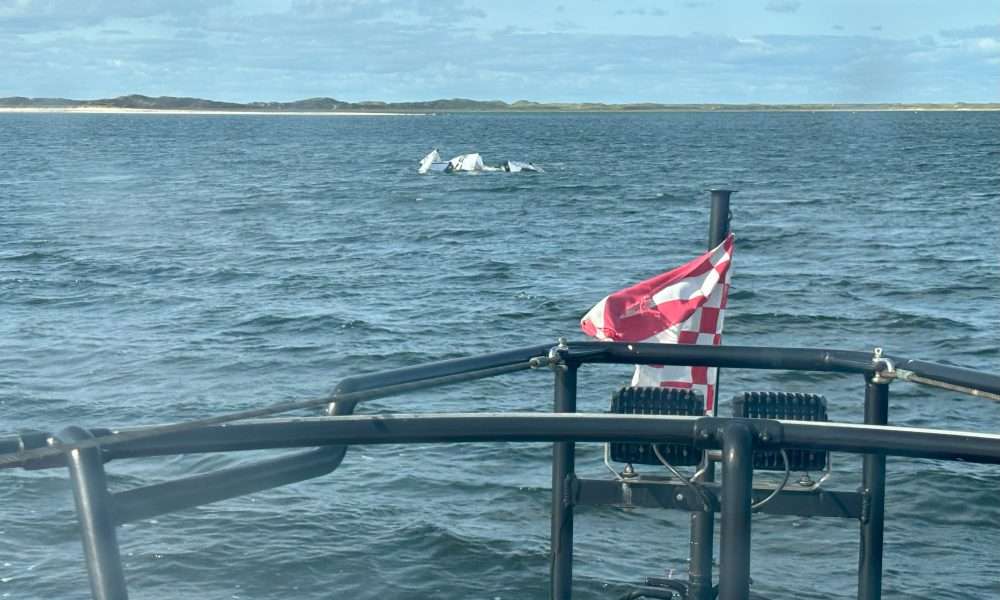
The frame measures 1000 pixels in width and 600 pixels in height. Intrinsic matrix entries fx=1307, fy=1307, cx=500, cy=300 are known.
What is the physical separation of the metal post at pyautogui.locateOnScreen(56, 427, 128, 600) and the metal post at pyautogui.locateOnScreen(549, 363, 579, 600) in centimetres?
194

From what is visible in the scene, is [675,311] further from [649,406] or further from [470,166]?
[470,166]

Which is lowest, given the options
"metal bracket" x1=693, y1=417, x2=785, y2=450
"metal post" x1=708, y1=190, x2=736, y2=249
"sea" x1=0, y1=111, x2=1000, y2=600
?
"sea" x1=0, y1=111, x2=1000, y2=600

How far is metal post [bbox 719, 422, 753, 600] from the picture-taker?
273 centimetres

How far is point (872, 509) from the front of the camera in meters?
4.25

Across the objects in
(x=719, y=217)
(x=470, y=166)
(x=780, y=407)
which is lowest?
(x=470, y=166)

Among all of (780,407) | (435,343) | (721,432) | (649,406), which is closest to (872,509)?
(780,407)

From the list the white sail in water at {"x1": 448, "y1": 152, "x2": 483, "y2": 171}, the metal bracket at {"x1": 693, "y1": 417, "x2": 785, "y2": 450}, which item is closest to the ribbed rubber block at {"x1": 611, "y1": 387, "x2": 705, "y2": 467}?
the metal bracket at {"x1": 693, "y1": 417, "x2": 785, "y2": 450}

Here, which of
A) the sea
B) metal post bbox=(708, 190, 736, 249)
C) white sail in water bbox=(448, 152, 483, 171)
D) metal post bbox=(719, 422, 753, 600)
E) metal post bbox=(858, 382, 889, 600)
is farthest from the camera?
white sail in water bbox=(448, 152, 483, 171)

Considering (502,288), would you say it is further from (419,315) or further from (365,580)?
(365,580)

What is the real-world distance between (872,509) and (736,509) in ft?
5.58

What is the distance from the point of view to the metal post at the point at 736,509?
2727 mm

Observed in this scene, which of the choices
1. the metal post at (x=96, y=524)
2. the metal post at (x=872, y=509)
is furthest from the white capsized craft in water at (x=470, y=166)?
the metal post at (x=96, y=524)

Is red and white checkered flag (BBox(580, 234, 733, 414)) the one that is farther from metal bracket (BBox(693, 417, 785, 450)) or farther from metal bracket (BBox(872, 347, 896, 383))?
metal bracket (BBox(693, 417, 785, 450))

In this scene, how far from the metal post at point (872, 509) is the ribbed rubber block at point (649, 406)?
56 cm
